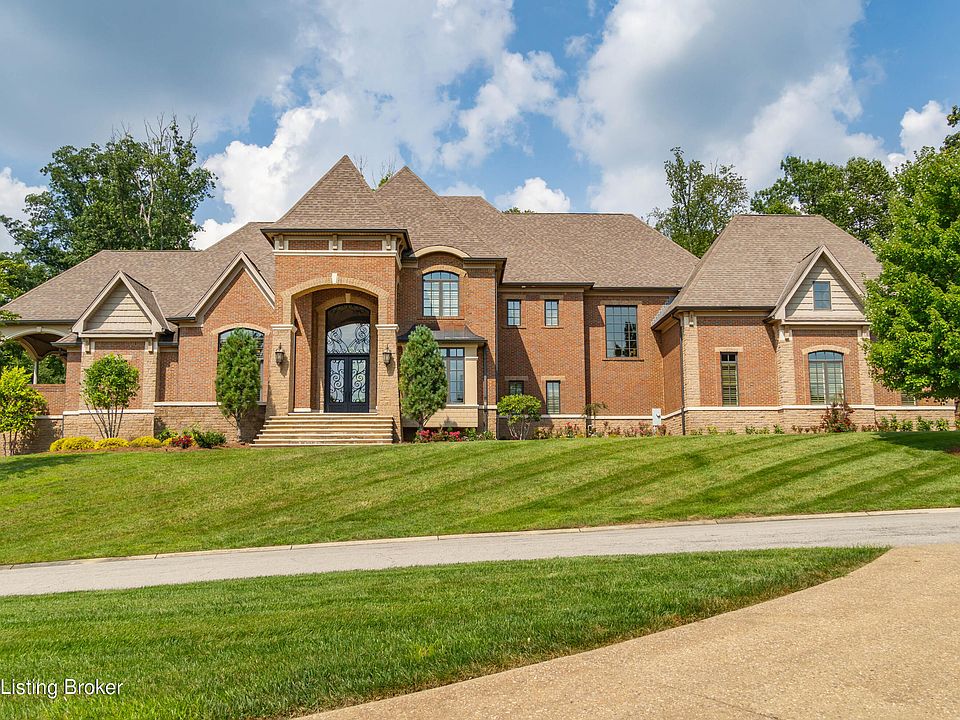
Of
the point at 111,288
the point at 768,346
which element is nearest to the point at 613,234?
the point at 768,346

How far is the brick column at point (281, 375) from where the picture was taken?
27859 millimetres

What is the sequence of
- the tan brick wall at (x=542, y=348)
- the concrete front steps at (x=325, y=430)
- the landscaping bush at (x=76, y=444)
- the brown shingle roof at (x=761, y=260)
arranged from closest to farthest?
the concrete front steps at (x=325, y=430), the landscaping bush at (x=76, y=444), the brown shingle roof at (x=761, y=260), the tan brick wall at (x=542, y=348)

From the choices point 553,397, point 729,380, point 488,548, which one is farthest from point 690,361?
point 488,548

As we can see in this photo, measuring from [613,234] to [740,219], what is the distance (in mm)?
6151

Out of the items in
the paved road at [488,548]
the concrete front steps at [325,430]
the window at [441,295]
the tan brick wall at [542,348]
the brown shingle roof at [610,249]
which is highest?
the brown shingle roof at [610,249]

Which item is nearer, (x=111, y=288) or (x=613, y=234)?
(x=111, y=288)

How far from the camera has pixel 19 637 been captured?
7.18m

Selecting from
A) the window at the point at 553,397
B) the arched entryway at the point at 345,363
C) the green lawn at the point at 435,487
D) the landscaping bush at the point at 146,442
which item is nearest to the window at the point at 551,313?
the window at the point at 553,397

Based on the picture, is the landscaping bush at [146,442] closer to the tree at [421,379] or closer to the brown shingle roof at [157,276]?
the brown shingle roof at [157,276]

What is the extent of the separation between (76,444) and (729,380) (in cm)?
2487

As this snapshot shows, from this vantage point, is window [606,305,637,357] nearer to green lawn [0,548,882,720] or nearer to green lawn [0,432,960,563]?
green lawn [0,432,960,563]

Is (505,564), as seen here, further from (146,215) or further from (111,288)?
(146,215)

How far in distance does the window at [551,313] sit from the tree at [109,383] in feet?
55.4

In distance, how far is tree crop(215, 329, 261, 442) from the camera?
27.1m
